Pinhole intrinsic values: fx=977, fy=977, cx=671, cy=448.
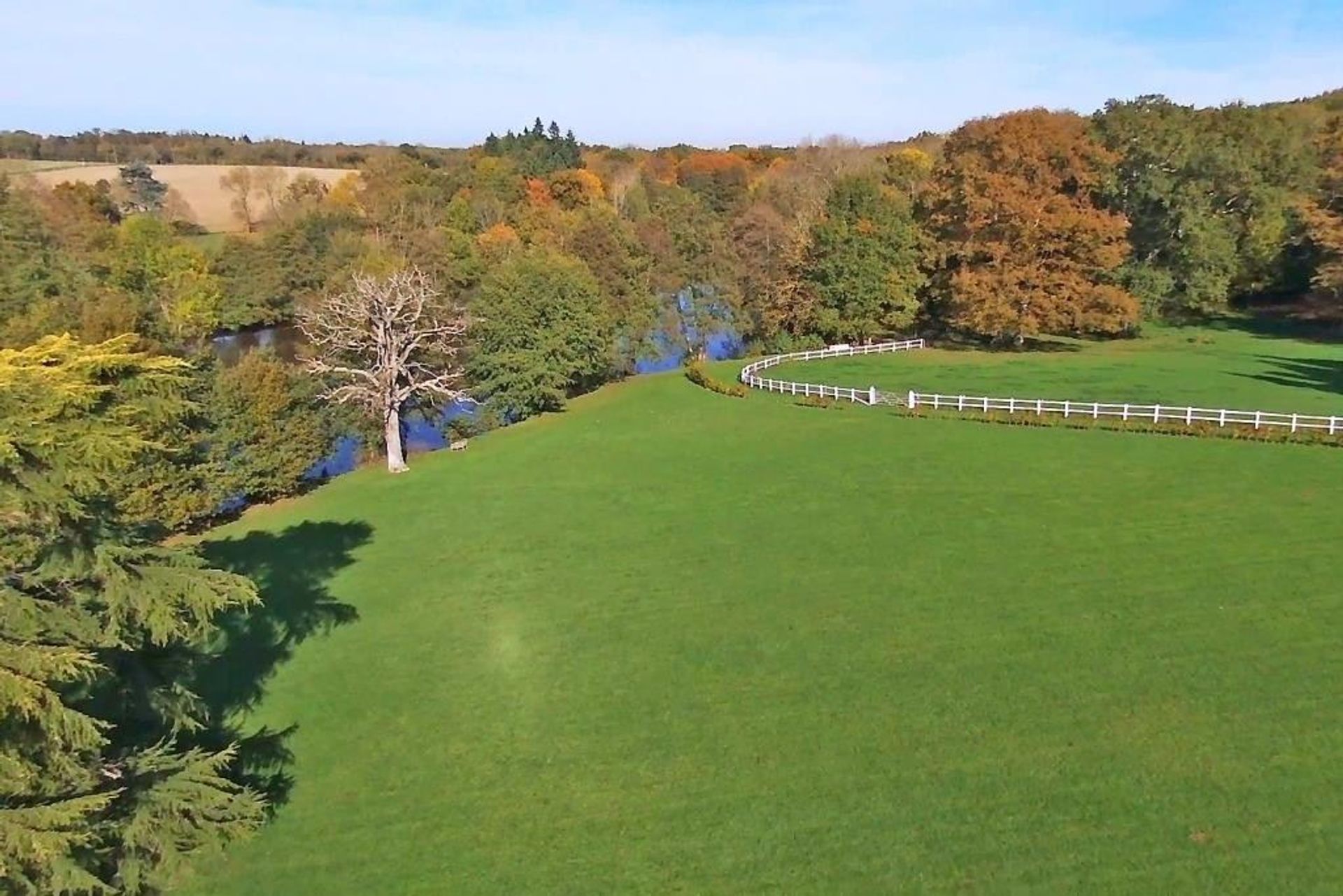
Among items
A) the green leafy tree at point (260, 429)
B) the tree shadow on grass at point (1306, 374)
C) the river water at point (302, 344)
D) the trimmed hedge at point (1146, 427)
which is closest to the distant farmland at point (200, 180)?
the river water at point (302, 344)

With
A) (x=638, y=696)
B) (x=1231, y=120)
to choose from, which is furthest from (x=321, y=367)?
(x=1231, y=120)

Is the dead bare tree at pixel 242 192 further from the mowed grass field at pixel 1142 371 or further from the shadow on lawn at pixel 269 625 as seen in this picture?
the shadow on lawn at pixel 269 625

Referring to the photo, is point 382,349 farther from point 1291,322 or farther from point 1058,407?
point 1291,322

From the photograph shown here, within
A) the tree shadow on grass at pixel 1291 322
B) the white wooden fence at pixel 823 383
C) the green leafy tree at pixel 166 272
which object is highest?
the green leafy tree at pixel 166 272

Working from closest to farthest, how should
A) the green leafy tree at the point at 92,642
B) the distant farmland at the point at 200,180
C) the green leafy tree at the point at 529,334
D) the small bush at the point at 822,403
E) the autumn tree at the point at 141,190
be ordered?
the green leafy tree at the point at 92,642 < the small bush at the point at 822,403 < the green leafy tree at the point at 529,334 < the autumn tree at the point at 141,190 < the distant farmland at the point at 200,180

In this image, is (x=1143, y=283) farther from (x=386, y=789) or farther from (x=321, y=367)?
(x=386, y=789)

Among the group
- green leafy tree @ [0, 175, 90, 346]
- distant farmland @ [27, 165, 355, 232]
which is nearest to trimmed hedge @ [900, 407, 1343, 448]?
green leafy tree @ [0, 175, 90, 346]
